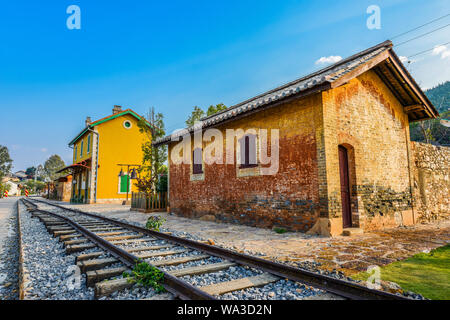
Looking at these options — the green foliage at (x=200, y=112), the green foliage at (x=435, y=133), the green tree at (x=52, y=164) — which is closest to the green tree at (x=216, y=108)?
the green foliage at (x=200, y=112)

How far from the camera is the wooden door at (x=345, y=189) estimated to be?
272 inches

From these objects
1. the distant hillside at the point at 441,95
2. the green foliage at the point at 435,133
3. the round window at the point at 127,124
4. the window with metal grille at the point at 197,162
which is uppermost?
the distant hillside at the point at 441,95

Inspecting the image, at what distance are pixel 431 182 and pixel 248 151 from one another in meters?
6.86

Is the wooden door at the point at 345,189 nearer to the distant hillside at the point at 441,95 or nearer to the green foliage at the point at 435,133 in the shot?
the green foliage at the point at 435,133

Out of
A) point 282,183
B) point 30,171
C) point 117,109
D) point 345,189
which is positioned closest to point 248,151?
point 282,183

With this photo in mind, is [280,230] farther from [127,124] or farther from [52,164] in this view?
[52,164]

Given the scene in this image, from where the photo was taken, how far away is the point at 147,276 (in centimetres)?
311

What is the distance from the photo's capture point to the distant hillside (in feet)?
146

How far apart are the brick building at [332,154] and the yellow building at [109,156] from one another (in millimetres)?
16150

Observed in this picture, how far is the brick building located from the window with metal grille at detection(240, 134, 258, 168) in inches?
1.2

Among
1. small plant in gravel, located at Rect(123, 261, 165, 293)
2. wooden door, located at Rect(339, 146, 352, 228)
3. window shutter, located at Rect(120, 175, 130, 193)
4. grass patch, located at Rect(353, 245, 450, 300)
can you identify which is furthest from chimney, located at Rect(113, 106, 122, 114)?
grass patch, located at Rect(353, 245, 450, 300)
